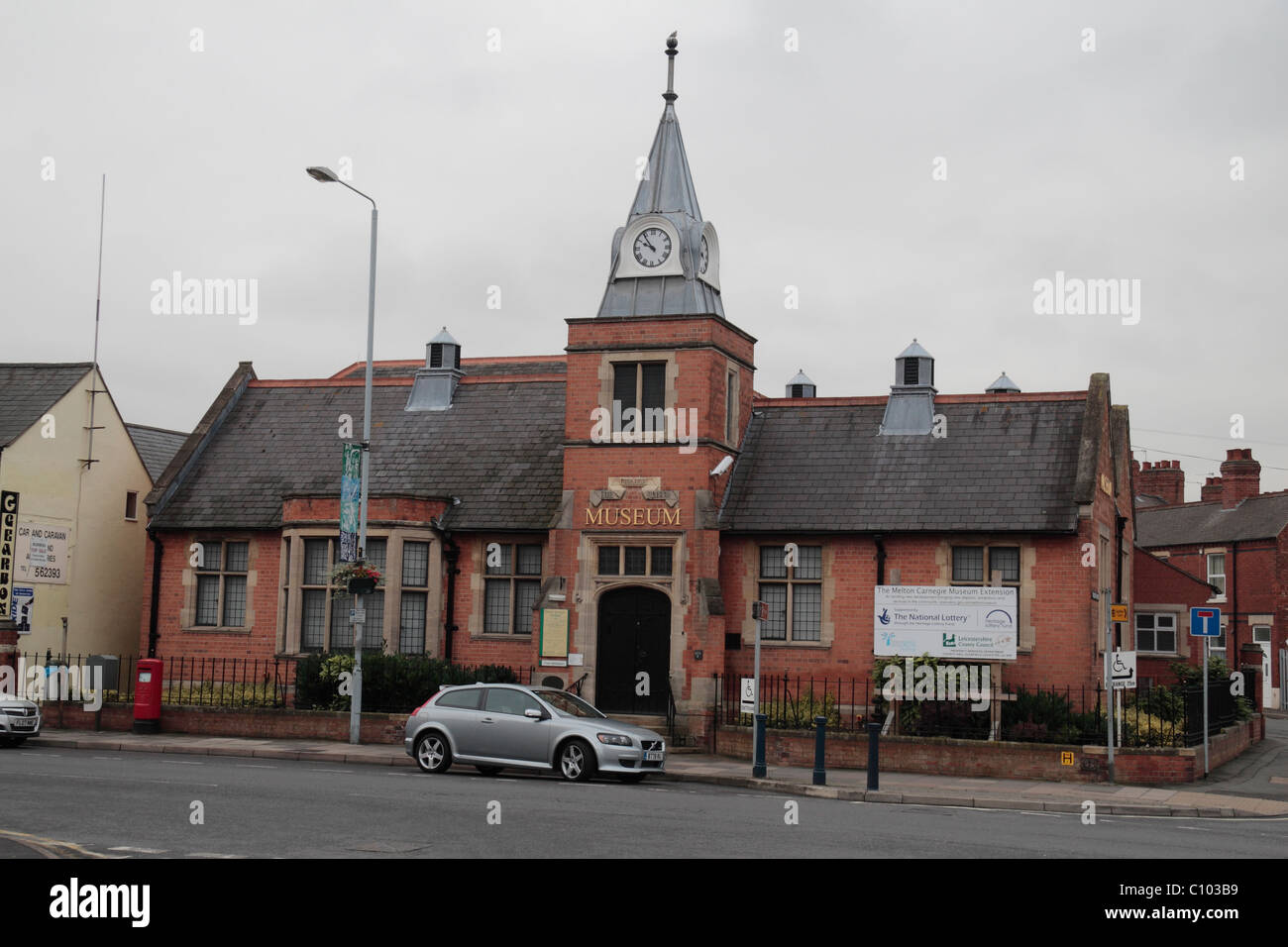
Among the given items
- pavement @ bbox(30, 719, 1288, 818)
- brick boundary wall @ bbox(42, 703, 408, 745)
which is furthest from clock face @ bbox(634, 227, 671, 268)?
brick boundary wall @ bbox(42, 703, 408, 745)

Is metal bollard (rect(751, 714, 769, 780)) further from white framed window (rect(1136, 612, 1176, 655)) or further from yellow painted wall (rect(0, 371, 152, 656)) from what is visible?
white framed window (rect(1136, 612, 1176, 655))

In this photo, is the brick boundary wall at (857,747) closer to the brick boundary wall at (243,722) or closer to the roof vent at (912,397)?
the brick boundary wall at (243,722)

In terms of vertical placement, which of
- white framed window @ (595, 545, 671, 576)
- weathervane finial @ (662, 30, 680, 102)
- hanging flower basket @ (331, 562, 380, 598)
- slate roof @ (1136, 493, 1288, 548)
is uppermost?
weathervane finial @ (662, 30, 680, 102)

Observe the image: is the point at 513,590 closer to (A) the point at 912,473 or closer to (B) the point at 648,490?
(B) the point at 648,490

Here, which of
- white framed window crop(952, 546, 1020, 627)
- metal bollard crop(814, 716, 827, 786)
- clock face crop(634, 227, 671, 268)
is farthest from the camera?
clock face crop(634, 227, 671, 268)

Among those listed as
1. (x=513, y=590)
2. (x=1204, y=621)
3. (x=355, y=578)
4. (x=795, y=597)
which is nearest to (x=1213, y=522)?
(x=795, y=597)

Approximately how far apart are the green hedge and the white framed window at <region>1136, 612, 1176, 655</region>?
67.3 feet

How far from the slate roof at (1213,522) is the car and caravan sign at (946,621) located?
31424mm

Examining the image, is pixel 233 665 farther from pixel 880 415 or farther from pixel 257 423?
pixel 880 415

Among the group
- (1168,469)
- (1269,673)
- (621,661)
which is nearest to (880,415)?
(621,661)

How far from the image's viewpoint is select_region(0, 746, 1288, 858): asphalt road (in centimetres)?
1294

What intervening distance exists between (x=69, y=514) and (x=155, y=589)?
3027mm

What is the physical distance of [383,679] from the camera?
27.0 meters

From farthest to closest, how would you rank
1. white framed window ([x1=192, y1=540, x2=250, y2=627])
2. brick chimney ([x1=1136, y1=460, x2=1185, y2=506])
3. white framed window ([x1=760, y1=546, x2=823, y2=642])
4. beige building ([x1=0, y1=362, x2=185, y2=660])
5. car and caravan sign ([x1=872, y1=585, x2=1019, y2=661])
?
1. brick chimney ([x1=1136, y1=460, x2=1185, y2=506])
2. white framed window ([x1=192, y1=540, x2=250, y2=627])
3. beige building ([x1=0, y1=362, x2=185, y2=660])
4. white framed window ([x1=760, y1=546, x2=823, y2=642])
5. car and caravan sign ([x1=872, y1=585, x2=1019, y2=661])
